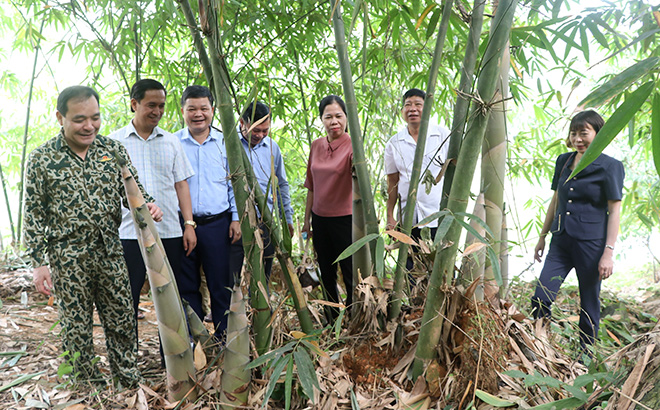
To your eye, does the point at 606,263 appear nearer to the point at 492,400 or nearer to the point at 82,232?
the point at 492,400

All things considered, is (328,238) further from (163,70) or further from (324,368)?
(163,70)

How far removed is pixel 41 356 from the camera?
7.26 feet

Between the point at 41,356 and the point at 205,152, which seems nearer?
the point at 41,356

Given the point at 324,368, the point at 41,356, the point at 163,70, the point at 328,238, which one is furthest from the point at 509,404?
the point at 163,70

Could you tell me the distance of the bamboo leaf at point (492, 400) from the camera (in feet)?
4.04

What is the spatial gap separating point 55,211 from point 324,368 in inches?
42.9

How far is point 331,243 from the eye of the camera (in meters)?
2.53

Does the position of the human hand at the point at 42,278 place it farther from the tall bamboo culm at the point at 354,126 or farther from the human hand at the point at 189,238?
the tall bamboo culm at the point at 354,126

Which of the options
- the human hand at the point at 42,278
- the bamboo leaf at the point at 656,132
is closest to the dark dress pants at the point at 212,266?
the human hand at the point at 42,278

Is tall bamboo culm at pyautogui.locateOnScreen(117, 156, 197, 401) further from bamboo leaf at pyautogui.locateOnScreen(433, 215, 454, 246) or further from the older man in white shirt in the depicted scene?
the older man in white shirt

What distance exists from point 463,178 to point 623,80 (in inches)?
19.1

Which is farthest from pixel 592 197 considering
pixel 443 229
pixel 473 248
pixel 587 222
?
pixel 443 229

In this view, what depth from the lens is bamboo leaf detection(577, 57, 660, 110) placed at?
806 mm

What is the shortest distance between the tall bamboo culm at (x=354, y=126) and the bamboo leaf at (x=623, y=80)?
2.64ft
